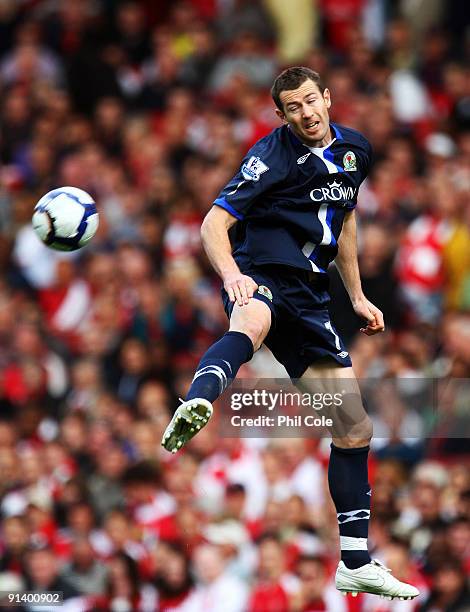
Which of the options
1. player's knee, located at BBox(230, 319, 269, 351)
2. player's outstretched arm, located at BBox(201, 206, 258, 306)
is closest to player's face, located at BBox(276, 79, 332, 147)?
player's outstretched arm, located at BBox(201, 206, 258, 306)

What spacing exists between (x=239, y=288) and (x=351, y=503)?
56.8 inches

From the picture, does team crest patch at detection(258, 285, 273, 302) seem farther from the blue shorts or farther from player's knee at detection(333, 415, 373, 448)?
player's knee at detection(333, 415, 373, 448)

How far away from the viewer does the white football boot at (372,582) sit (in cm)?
786

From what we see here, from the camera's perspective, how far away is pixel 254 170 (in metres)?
7.63

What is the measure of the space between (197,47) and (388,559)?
→ 8.12 metres

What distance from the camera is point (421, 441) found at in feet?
37.7

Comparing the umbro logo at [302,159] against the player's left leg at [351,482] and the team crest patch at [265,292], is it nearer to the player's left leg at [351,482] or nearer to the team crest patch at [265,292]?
the team crest patch at [265,292]

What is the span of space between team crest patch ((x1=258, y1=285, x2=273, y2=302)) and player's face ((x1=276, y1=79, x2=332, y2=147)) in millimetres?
812

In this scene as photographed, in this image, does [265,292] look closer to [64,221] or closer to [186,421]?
[186,421]

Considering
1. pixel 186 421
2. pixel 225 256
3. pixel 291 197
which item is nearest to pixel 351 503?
pixel 186 421

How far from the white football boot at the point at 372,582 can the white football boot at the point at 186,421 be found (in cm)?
148

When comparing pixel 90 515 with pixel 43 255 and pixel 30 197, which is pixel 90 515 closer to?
pixel 43 255

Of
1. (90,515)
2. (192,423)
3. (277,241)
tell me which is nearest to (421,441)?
(90,515)

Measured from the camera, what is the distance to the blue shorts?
776 cm
